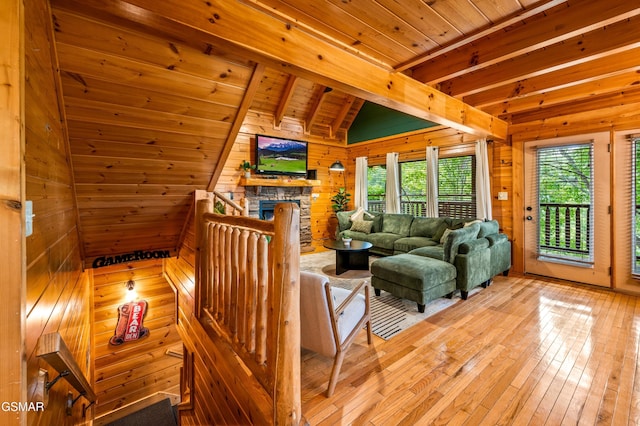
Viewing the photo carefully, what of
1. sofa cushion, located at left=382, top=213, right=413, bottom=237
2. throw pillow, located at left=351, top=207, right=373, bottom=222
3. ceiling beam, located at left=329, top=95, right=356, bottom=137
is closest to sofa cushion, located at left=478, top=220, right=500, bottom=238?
sofa cushion, located at left=382, top=213, right=413, bottom=237

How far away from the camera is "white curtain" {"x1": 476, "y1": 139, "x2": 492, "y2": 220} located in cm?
465

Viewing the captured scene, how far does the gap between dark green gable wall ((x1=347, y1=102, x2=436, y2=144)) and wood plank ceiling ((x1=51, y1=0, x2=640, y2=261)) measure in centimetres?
265

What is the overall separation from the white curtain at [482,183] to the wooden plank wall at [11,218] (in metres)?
5.31

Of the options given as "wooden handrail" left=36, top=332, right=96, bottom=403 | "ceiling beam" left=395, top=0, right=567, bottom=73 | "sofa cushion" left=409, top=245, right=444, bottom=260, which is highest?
"ceiling beam" left=395, top=0, right=567, bottom=73

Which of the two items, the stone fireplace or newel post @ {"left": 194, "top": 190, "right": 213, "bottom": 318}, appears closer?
newel post @ {"left": 194, "top": 190, "right": 213, "bottom": 318}

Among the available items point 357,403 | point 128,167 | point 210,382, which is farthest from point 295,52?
point 210,382

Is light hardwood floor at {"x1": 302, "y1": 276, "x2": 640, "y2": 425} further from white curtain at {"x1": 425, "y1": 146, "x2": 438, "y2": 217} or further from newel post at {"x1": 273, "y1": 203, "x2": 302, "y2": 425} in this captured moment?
white curtain at {"x1": 425, "y1": 146, "x2": 438, "y2": 217}

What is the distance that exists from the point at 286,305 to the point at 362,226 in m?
4.92

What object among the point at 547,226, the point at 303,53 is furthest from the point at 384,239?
the point at 303,53

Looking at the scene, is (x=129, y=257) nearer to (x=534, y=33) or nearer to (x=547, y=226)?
(x=534, y=33)

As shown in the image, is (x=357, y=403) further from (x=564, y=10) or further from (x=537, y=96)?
(x=537, y=96)

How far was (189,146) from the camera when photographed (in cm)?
255

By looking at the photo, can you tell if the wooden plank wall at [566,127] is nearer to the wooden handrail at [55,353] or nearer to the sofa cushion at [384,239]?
the sofa cushion at [384,239]

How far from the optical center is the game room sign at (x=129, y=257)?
3.55 metres
